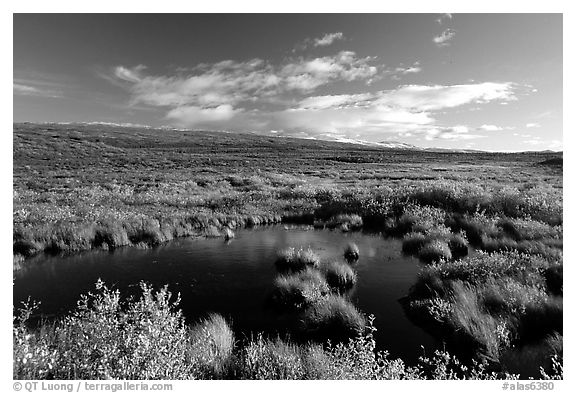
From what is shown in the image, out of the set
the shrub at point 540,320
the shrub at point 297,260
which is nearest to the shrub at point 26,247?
the shrub at point 297,260

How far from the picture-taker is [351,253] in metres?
14.6

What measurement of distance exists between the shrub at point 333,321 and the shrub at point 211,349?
1895 mm

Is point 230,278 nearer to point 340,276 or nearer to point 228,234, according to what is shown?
point 340,276

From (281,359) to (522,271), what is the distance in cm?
769

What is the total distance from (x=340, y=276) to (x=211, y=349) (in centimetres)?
554

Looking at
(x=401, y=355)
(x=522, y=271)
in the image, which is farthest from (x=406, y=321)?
(x=522, y=271)

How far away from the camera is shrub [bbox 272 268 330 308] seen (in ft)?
33.3

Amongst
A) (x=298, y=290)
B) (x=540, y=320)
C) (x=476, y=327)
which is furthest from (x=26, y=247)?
(x=540, y=320)

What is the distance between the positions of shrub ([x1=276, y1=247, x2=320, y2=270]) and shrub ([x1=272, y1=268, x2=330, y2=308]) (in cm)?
163

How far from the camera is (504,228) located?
1691cm

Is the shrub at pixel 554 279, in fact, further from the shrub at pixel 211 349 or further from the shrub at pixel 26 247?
the shrub at pixel 26 247

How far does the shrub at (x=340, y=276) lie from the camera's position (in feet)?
37.7

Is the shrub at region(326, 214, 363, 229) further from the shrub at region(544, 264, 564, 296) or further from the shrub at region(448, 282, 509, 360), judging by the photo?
the shrub at region(448, 282, 509, 360)

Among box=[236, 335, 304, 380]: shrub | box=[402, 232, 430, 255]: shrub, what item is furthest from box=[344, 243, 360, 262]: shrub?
box=[236, 335, 304, 380]: shrub
